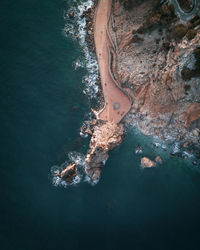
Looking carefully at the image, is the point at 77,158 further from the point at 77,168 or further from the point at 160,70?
the point at 160,70

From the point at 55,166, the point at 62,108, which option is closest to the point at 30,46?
the point at 62,108

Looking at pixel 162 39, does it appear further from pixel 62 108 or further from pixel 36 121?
pixel 36 121

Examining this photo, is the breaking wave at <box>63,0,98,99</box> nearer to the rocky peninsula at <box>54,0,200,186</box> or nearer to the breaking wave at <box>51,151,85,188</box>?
the rocky peninsula at <box>54,0,200,186</box>

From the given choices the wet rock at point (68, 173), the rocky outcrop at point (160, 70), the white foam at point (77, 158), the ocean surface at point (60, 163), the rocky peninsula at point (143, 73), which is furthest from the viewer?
the white foam at point (77, 158)

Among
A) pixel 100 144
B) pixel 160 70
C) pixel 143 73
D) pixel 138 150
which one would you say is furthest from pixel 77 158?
pixel 160 70

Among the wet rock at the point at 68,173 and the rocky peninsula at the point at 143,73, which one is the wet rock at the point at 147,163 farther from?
the wet rock at the point at 68,173

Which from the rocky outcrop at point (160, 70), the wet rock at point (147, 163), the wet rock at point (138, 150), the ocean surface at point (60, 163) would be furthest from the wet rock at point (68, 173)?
the rocky outcrop at point (160, 70)

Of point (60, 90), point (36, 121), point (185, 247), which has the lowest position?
point (185, 247)
